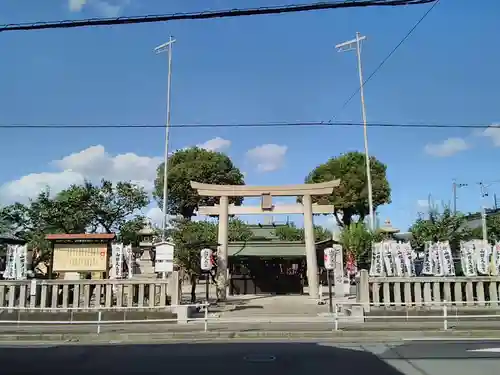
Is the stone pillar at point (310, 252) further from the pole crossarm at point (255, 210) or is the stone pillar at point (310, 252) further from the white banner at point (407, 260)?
the white banner at point (407, 260)

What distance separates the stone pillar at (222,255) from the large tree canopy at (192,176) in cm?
2671

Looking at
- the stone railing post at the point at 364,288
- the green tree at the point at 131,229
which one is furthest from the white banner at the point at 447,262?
the green tree at the point at 131,229

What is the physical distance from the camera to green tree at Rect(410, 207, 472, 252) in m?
34.4

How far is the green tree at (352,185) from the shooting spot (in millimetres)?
52781

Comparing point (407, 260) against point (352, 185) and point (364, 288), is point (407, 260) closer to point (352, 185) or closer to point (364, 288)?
point (364, 288)

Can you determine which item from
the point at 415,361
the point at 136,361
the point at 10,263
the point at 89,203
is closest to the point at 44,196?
the point at 89,203

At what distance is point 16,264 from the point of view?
56.7 ft

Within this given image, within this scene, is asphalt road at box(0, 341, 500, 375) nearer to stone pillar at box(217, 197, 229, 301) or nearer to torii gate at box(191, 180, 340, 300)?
stone pillar at box(217, 197, 229, 301)

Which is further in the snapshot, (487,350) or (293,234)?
(293,234)

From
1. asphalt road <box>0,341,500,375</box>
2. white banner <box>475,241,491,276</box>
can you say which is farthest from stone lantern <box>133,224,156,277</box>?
white banner <box>475,241,491,276</box>

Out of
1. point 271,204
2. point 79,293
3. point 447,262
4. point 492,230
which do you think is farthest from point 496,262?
point 492,230

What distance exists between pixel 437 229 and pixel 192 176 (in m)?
30.6

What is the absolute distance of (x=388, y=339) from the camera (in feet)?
39.4

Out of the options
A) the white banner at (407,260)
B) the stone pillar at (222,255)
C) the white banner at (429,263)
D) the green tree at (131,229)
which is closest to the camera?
the white banner at (429,263)
